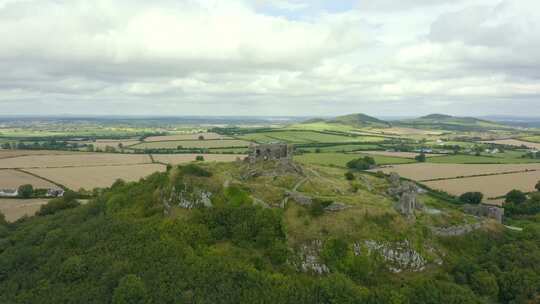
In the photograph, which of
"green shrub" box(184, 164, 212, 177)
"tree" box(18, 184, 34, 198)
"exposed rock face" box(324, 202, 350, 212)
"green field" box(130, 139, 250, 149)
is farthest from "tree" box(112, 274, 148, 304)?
"green field" box(130, 139, 250, 149)

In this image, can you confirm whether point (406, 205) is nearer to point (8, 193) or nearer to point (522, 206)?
point (522, 206)

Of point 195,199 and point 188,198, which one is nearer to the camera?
point 195,199

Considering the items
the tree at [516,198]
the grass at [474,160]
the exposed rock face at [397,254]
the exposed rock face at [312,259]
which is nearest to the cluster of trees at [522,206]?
the tree at [516,198]

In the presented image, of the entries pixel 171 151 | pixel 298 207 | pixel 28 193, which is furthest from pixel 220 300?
pixel 171 151

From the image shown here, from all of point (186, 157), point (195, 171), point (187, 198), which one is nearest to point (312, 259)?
point (187, 198)

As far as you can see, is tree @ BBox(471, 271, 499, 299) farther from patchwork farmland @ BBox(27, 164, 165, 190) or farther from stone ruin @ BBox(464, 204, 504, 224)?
patchwork farmland @ BBox(27, 164, 165, 190)

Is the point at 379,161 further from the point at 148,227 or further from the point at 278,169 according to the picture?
the point at 148,227

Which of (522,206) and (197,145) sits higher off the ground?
(197,145)
